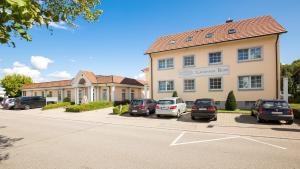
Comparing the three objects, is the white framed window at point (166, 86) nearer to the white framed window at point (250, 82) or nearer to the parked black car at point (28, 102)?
the white framed window at point (250, 82)

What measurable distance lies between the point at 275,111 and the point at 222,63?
9896 millimetres

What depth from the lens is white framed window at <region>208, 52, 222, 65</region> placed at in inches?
802

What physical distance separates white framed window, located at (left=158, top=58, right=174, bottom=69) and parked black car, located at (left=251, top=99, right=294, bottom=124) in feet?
42.4

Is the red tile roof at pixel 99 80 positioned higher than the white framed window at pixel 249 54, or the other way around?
the white framed window at pixel 249 54

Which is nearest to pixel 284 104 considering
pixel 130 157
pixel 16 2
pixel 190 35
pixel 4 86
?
pixel 130 157

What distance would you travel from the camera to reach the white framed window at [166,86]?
2314cm

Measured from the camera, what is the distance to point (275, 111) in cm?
1099

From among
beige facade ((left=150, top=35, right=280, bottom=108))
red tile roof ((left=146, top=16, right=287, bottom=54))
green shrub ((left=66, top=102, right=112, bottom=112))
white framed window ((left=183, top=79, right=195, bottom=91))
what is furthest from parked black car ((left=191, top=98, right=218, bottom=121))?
green shrub ((left=66, top=102, right=112, bottom=112))

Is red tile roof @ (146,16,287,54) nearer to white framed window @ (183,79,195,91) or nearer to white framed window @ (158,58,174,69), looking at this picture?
white framed window @ (158,58,174,69)

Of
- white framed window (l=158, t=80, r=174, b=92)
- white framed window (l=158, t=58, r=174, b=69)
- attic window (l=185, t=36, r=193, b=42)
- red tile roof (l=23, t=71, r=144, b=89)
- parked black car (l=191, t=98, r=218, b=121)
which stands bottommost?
parked black car (l=191, t=98, r=218, b=121)

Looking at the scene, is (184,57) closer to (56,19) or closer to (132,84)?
(132,84)

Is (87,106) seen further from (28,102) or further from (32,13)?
(32,13)

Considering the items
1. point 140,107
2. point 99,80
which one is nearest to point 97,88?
point 99,80

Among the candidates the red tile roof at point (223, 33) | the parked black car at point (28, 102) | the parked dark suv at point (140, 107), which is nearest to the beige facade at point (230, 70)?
the red tile roof at point (223, 33)
